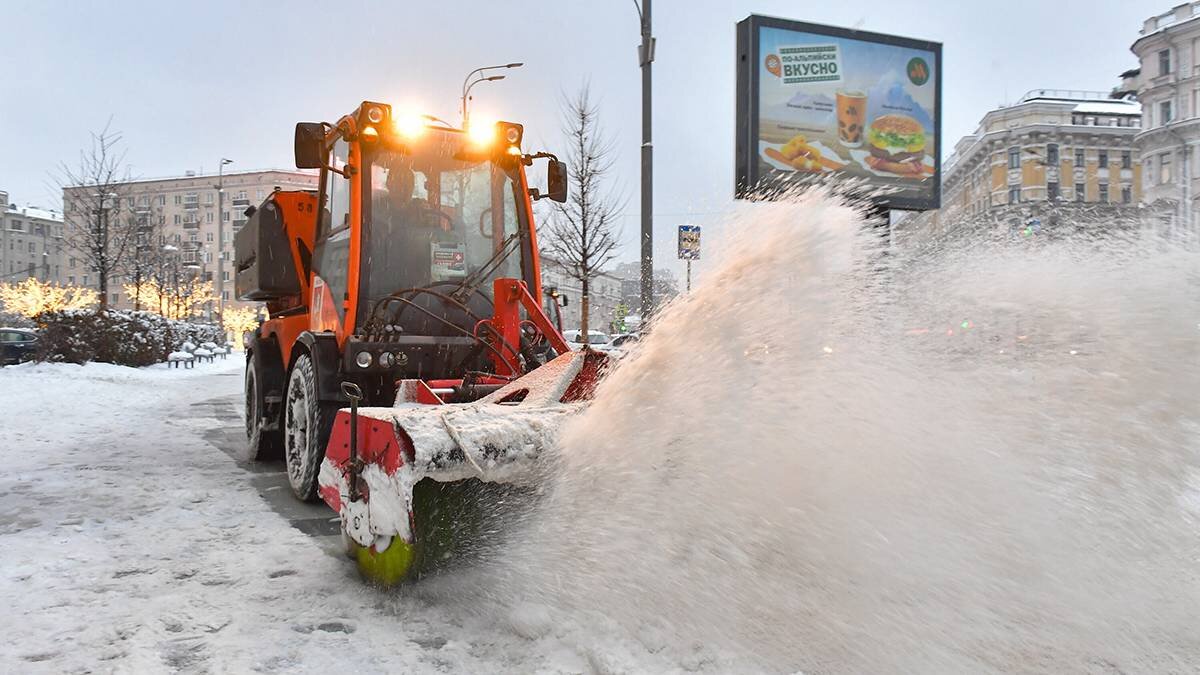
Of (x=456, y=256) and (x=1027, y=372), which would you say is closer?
(x=1027, y=372)

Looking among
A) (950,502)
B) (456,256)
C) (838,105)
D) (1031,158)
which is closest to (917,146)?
(838,105)

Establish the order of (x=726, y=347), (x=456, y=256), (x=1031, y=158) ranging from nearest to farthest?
(x=726, y=347) < (x=456, y=256) < (x=1031, y=158)

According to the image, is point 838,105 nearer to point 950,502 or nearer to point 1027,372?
point 1027,372

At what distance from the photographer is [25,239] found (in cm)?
10325

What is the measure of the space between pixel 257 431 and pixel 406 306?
2.69 metres

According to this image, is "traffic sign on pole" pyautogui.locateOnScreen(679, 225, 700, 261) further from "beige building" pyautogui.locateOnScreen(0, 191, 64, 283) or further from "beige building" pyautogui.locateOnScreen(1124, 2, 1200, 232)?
"beige building" pyautogui.locateOnScreen(0, 191, 64, 283)

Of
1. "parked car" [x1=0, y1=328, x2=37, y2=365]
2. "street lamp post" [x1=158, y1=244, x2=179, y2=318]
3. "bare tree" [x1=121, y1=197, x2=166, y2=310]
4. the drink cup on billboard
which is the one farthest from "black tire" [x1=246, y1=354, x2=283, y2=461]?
"street lamp post" [x1=158, y1=244, x2=179, y2=318]

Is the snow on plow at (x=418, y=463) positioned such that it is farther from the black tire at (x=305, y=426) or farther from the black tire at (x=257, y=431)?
the black tire at (x=257, y=431)

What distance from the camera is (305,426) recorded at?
5297mm

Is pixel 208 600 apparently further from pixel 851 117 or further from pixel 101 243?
pixel 101 243

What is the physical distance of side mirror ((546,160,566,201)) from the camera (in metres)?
6.14

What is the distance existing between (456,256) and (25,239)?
12102 centimetres

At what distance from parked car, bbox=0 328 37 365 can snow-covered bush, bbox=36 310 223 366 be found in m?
4.38

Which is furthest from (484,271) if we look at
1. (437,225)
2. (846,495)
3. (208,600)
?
(846,495)
